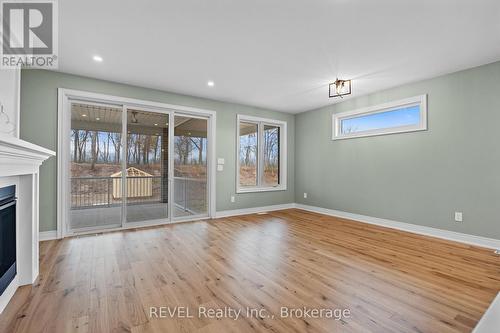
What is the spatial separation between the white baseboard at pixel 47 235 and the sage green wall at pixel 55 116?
2.1 inches

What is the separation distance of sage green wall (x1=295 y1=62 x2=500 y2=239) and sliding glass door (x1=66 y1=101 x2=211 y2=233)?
10.7 feet

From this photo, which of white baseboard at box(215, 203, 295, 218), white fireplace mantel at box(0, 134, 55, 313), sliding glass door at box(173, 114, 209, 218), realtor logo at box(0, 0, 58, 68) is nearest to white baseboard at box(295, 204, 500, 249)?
white baseboard at box(215, 203, 295, 218)

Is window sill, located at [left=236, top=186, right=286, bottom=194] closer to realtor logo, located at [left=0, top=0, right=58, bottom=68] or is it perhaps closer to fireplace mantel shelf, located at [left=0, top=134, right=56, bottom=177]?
fireplace mantel shelf, located at [left=0, top=134, right=56, bottom=177]

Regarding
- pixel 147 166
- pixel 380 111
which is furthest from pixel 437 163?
pixel 147 166

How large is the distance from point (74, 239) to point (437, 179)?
5.65 m

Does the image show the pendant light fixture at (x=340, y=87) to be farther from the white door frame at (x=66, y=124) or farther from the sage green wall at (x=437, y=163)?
the white door frame at (x=66, y=124)

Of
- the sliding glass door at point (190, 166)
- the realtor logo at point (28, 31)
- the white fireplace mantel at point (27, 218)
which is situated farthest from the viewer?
the sliding glass door at point (190, 166)

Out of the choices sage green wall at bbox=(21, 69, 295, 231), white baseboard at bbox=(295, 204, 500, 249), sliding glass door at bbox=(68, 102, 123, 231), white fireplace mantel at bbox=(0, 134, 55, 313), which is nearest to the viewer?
white fireplace mantel at bbox=(0, 134, 55, 313)

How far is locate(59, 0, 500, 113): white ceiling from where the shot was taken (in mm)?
2129

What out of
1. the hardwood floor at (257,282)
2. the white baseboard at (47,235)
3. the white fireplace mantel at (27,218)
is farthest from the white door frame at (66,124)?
the white fireplace mantel at (27,218)

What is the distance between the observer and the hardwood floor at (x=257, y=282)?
1598 millimetres

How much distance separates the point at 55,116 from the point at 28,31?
137 cm

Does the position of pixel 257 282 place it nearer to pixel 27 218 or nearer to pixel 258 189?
pixel 27 218

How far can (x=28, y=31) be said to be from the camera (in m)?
2.43
